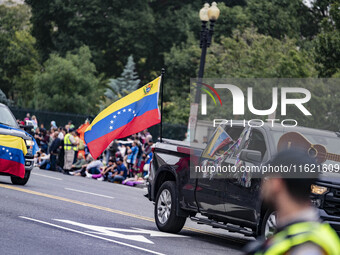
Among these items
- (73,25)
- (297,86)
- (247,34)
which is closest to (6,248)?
(297,86)

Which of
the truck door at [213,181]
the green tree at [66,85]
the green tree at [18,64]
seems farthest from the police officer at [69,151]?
the green tree at [18,64]

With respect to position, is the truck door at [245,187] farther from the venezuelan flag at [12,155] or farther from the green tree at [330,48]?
the green tree at [330,48]

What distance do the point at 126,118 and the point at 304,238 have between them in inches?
470

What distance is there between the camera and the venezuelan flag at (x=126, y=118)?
49.8 feet

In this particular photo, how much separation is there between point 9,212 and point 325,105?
1375 centimetres

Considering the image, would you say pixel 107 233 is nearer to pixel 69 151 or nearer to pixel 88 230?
pixel 88 230

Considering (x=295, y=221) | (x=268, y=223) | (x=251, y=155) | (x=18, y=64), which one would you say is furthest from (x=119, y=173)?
(x=18, y=64)

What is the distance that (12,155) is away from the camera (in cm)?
1906

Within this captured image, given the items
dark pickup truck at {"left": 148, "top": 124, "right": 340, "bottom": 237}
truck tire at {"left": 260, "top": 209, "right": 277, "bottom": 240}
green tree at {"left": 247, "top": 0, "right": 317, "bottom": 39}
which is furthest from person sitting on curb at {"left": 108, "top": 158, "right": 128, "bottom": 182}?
green tree at {"left": 247, "top": 0, "right": 317, "bottom": 39}

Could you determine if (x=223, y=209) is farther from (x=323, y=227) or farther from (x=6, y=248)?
(x=323, y=227)

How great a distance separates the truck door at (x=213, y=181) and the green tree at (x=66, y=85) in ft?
147

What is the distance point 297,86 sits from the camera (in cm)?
2928

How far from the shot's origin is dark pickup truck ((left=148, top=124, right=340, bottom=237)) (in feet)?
33.6

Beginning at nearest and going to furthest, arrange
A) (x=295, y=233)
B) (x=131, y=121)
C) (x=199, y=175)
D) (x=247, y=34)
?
(x=295, y=233) < (x=199, y=175) < (x=131, y=121) < (x=247, y=34)
